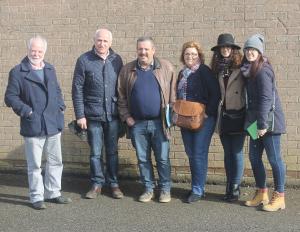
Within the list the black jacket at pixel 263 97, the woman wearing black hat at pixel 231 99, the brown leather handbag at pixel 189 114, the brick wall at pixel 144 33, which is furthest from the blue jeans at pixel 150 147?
the black jacket at pixel 263 97

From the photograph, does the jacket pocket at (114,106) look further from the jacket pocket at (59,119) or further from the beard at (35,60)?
the beard at (35,60)

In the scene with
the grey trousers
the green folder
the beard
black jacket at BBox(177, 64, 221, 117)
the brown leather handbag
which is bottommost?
the grey trousers

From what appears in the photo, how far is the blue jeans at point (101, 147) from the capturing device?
522 centimetres

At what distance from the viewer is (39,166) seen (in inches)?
196

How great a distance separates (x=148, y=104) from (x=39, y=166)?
121 cm

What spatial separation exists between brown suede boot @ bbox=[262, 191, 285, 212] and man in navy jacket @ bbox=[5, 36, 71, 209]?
2.08m

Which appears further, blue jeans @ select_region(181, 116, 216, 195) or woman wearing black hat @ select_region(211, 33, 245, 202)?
blue jeans @ select_region(181, 116, 216, 195)

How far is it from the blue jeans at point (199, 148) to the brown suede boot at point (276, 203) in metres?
0.70

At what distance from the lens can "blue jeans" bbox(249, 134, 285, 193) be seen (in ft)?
15.7

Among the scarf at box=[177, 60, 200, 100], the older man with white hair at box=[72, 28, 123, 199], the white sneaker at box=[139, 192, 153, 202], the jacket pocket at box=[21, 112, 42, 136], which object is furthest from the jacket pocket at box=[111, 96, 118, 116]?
the white sneaker at box=[139, 192, 153, 202]

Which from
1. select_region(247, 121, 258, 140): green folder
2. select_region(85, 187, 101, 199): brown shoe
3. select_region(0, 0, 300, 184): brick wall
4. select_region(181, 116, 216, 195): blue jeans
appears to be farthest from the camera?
select_region(0, 0, 300, 184): brick wall

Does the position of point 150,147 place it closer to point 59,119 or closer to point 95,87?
point 95,87

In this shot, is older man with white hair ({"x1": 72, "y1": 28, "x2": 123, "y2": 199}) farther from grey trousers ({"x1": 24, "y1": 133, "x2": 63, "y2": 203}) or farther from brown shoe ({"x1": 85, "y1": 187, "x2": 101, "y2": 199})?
grey trousers ({"x1": 24, "y1": 133, "x2": 63, "y2": 203})

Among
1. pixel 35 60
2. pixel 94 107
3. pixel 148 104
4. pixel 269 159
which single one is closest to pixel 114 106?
pixel 94 107
